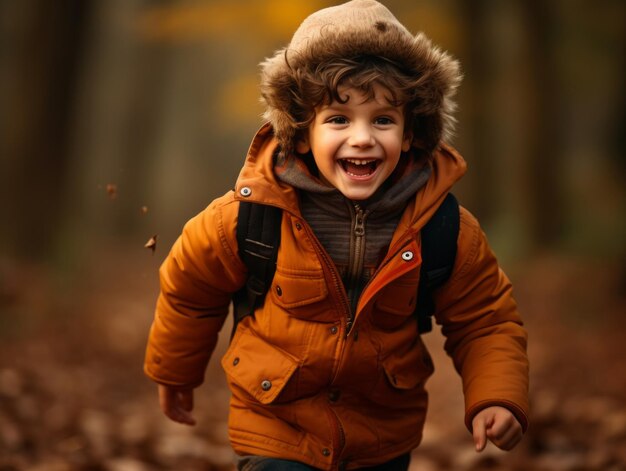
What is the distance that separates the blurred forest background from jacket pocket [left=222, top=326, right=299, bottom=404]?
1112 millimetres

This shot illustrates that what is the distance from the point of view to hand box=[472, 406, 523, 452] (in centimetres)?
279

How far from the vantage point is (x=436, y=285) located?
2.97 metres

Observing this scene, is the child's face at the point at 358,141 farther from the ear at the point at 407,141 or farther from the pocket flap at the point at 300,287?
the pocket flap at the point at 300,287

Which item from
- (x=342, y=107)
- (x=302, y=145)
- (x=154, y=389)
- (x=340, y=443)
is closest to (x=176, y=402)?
(x=340, y=443)

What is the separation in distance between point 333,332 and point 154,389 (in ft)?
14.4

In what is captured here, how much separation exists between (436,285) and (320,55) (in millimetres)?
925

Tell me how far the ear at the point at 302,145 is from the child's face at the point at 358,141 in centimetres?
13

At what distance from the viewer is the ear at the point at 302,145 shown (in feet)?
9.82

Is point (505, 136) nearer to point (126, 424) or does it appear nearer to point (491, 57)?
point (491, 57)

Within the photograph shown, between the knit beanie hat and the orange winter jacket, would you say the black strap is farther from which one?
the knit beanie hat

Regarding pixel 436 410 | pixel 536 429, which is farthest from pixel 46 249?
pixel 536 429

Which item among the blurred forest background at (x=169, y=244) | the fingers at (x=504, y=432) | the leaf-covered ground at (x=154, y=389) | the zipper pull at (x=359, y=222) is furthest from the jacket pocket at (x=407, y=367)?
the leaf-covered ground at (x=154, y=389)

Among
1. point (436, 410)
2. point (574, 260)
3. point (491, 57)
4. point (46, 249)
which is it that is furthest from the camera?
point (491, 57)

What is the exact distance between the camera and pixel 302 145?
300 cm
